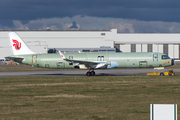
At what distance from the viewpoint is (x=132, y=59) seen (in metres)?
44.1

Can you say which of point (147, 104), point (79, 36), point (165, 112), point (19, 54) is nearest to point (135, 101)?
point (147, 104)

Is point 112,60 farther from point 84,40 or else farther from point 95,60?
point 84,40

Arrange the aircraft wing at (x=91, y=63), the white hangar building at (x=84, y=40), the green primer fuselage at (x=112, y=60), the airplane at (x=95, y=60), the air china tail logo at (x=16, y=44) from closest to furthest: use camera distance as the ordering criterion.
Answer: the aircraft wing at (x=91, y=63) < the airplane at (x=95, y=60) < the green primer fuselage at (x=112, y=60) < the air china tail logo at (x=16, y=44) < the white hangar building at (x=84, y=40)

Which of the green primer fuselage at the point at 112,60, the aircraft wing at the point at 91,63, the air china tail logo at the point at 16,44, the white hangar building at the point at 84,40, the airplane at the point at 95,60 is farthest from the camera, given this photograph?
the white hangar building at the point at 84,40

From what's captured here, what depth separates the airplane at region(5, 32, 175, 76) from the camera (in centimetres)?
4381

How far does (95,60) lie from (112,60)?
9.83 ft

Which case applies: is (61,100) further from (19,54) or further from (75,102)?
(19,54)

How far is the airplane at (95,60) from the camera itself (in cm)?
4381

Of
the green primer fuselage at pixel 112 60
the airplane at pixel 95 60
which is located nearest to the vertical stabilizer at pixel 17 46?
the airplane at pixel 95 60

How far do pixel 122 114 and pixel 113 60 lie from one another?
29137mm

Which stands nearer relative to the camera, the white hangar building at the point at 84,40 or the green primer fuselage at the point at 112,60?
the green primer fuselage at the point at 112,60

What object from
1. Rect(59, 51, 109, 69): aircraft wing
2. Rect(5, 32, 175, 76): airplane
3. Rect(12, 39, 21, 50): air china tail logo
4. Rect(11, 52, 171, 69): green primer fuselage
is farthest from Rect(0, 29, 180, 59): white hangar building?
Rect(59, 51, 109, 69): aircraft wing

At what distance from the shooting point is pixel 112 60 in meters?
44.1

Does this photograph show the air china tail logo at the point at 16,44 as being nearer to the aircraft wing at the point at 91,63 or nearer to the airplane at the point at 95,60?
the airplane at the point at 95,60
